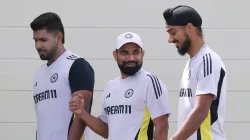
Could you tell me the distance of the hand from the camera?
4355mm

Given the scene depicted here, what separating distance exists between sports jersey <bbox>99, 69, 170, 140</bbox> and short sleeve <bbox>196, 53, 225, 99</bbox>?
0.99 ft

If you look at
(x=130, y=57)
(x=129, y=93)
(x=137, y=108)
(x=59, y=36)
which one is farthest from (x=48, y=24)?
(x=137, y=108)

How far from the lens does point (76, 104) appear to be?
4363mm

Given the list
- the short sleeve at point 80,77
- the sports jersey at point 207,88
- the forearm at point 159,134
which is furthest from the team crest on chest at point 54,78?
the sports jersey at point 207,88

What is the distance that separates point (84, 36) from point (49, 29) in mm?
1510

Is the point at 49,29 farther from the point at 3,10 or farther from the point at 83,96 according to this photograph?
the point at 3,10

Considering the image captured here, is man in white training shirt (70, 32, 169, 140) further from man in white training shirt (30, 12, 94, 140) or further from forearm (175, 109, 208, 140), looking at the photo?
forearm (175, 109, 208, 140)

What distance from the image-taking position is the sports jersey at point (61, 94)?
14.8 ft

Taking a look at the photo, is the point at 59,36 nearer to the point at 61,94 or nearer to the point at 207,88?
the point at 61,94

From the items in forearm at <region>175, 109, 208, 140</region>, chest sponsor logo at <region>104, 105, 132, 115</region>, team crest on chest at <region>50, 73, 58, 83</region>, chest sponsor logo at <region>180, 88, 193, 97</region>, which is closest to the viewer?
forearm at <region>175, 109, 208, 140</region>

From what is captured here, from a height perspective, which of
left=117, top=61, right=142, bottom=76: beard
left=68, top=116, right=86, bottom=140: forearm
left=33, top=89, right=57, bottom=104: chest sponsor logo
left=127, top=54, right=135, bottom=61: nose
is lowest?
left=68, top=116, right=86, bottom=140: forearm

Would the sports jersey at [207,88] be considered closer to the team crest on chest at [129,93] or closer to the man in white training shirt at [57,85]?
the team crest on chest at [129,93]

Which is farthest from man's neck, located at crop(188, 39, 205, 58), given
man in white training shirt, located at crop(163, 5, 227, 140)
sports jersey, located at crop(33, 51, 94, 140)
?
sports jersey, located at crop(33, 51, 94, 140)

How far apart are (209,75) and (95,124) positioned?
2.73 ft
